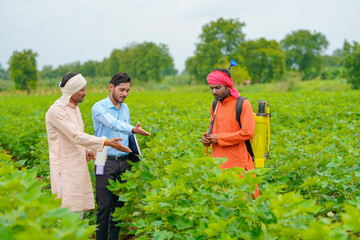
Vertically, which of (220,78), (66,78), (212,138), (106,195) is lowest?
(106,195)

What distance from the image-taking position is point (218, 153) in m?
3.67

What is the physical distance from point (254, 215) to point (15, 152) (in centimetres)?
838

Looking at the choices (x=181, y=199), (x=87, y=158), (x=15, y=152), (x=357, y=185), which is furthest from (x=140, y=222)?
(x=15, y=152)

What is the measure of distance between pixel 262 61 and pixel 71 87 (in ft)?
220

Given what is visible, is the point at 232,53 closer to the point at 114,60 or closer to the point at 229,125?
the point at 229,125

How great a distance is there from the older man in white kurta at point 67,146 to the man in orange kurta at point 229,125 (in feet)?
3.84

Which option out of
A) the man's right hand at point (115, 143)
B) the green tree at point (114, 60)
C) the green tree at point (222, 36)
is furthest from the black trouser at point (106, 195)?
the green tree at point (114, 60)

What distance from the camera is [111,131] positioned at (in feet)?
12.9

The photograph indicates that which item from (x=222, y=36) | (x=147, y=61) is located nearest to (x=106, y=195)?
(x=222, y=36)

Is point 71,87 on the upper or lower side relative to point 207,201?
upper

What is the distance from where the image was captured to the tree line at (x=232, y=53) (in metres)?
49.1

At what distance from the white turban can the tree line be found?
18473mm

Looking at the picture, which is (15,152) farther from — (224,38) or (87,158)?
(224,38)

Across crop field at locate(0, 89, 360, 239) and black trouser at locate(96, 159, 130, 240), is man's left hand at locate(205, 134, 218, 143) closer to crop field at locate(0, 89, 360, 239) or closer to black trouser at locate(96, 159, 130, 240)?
crop field at locate(0, 89, 360, 239)
